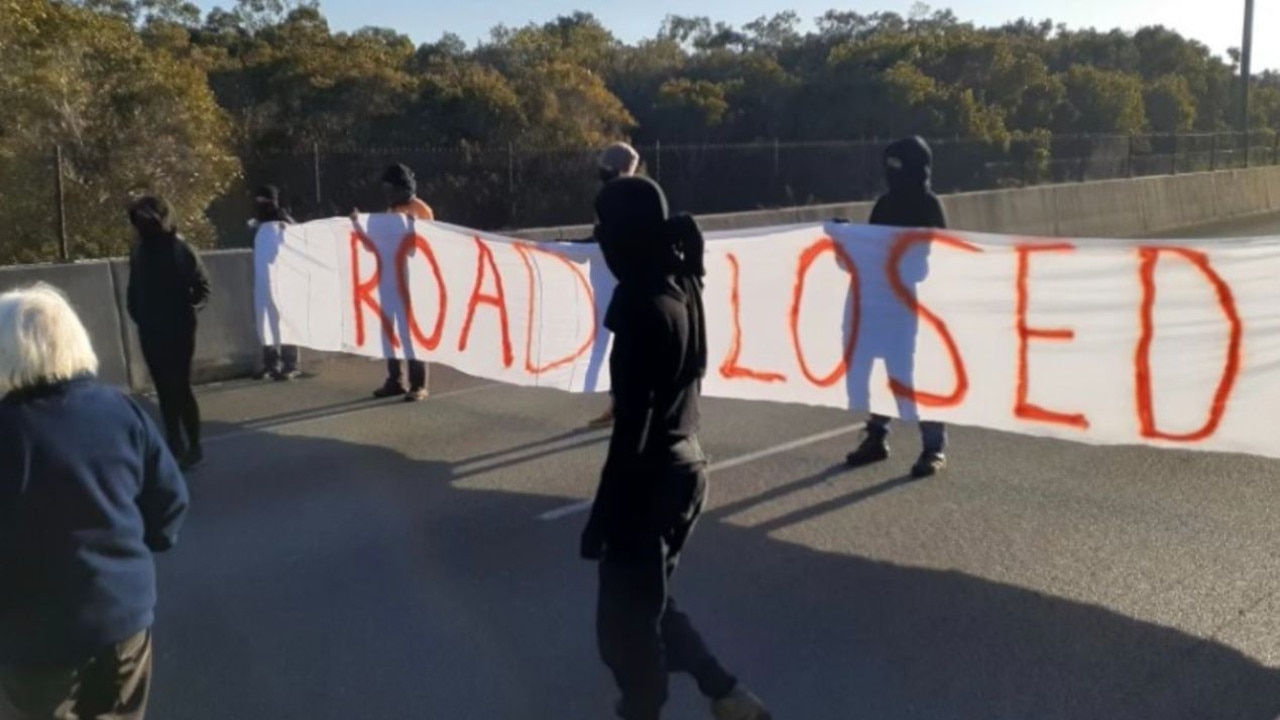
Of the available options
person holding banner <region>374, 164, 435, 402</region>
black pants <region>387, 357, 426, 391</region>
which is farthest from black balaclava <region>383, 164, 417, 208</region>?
black pants <region>387, 357, 426, 391</region>

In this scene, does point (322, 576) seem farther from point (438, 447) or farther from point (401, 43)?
point (401, 43)

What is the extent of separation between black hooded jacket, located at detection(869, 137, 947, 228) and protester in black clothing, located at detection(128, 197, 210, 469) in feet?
13.4

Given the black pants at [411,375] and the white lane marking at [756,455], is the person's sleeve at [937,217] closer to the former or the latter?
the white lane marking at [756,455]

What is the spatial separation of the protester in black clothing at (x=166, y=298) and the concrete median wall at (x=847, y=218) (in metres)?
3.15

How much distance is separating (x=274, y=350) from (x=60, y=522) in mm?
9103

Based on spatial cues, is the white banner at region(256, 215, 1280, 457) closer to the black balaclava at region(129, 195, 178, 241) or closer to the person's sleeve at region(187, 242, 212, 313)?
the person's sleeve at region(187, 242, 212, 313)

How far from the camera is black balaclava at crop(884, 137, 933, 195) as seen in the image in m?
8.09

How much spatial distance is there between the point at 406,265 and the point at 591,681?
610 centimetres

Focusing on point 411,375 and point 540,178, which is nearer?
point 411,375

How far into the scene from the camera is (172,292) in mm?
8531

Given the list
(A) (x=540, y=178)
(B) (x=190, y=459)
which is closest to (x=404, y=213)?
(B) (x=190, y=459)

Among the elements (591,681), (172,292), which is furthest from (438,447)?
(591,681)

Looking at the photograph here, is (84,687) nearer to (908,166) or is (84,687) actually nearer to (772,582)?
(772,582)

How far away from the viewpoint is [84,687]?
3.62 metres
